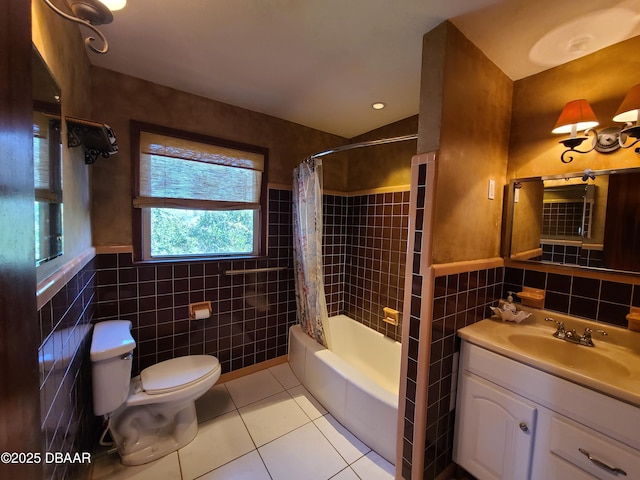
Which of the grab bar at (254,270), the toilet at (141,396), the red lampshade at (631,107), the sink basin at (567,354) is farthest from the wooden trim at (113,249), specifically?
the red lampshade at (631,107)

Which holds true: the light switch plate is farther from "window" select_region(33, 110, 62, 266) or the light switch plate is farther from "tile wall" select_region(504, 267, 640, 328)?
"window" select_region(33, 110, 62, 266)

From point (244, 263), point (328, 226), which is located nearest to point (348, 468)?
point (244, 263)

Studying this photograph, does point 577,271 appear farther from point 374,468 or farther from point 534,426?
point 374,468

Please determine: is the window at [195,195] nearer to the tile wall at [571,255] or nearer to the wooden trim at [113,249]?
Answer: the wooden trim at [113,249]

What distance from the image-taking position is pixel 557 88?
1.49m

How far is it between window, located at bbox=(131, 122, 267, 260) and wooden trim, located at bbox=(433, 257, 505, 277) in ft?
5.27

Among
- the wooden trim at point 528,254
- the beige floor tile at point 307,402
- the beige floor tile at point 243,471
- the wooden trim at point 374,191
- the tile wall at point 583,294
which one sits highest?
the wooden trim at point 374,191

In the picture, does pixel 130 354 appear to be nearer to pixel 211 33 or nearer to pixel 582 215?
pixel 211 33

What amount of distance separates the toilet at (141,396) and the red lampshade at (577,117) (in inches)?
101

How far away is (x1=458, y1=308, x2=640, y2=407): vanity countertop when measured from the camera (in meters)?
0.97

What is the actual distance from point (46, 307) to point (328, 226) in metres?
2.22

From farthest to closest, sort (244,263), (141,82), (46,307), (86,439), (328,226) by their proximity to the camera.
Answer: (328,226), (244,263), (141,82), (86,439), (46,307)

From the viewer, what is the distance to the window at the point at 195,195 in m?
1.85

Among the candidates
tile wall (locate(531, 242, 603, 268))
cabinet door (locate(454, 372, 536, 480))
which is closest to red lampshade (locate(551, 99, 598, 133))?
tile wall (locate(531, 242, 603, 268))
